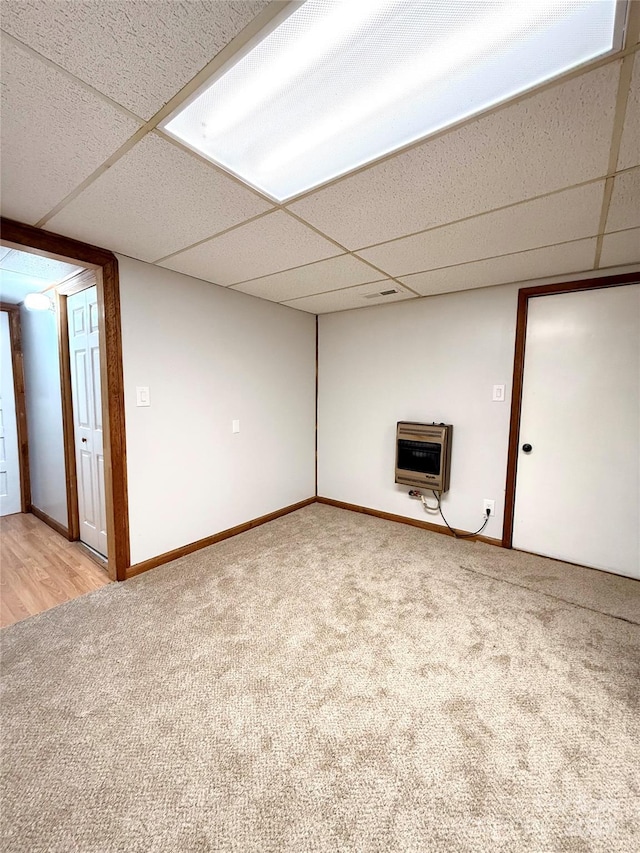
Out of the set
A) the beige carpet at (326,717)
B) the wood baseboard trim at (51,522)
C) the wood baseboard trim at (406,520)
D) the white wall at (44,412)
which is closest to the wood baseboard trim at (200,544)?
the beige carpet at (326,717)

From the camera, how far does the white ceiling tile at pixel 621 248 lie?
1932 mm

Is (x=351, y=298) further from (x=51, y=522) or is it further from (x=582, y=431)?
(x=51, y=522)

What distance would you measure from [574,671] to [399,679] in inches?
33.1

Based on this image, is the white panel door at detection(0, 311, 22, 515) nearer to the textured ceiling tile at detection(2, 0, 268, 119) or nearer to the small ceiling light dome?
the small ceiling light dome

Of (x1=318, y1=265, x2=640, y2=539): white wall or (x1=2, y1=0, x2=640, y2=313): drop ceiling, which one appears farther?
(x1=318, y1=265, x2=640, y2=539): white wall

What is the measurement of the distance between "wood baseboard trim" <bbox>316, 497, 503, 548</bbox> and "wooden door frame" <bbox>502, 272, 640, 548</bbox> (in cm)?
15

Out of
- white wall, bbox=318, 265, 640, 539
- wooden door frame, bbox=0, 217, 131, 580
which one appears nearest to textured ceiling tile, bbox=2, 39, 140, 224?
wooden door frame, bbox=0, 217, 131, 580

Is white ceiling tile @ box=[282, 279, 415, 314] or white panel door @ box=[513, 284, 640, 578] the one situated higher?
white ceiling tile @ box=[282, 279, 415, 314]

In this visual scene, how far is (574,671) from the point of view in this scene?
1657mm

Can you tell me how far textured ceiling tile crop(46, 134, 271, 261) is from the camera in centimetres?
134

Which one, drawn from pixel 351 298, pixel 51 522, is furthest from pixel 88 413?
pixel 351 298

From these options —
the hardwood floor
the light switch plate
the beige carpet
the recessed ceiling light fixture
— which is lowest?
the hardwood floor

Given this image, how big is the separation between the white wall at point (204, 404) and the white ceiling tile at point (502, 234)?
1.40 m

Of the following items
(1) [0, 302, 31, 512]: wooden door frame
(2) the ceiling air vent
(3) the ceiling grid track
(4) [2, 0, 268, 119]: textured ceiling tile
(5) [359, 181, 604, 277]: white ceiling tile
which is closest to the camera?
(4) [2, 0, 268, 119]: textured ceiling tile
